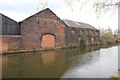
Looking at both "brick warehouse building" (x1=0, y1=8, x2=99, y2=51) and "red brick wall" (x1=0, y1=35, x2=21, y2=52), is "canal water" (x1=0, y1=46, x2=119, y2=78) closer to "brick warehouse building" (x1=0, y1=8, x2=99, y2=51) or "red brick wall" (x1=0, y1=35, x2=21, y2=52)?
"red brick wall" (x1=0, y1=35, x2=21, y2=52)

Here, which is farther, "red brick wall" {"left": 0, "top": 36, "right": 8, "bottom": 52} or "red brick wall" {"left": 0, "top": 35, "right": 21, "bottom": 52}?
"red brick wall" {"left": 0, "top": 35, "right": 21, "bottom": 52}

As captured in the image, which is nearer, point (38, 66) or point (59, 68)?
point (59, 68)

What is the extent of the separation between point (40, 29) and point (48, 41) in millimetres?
1973

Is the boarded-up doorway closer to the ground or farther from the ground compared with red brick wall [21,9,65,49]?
closer to the ground

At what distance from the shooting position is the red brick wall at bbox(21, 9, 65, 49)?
72.6ft

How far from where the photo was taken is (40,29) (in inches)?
941

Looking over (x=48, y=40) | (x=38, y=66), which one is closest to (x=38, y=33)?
(x=48, y=40)

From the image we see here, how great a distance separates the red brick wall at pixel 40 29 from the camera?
2214 centimetres

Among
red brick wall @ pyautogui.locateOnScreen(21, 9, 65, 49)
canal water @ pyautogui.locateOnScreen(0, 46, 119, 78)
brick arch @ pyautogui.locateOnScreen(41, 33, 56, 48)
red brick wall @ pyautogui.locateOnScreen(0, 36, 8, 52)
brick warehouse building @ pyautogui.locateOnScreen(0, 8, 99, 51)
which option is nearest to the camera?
canal water @ pyautogui.locateOnScreen(0, 46, 119, 78)

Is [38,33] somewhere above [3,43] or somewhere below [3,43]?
above

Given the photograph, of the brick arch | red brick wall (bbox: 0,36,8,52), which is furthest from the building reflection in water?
the brick arch

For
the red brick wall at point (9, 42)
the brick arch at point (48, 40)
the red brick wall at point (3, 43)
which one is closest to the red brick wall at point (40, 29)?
the brick arch at point (48, 40)

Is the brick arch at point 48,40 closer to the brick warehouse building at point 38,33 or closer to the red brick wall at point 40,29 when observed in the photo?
the brick warehouse building at point 38,33

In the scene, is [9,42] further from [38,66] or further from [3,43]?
[38,66]
